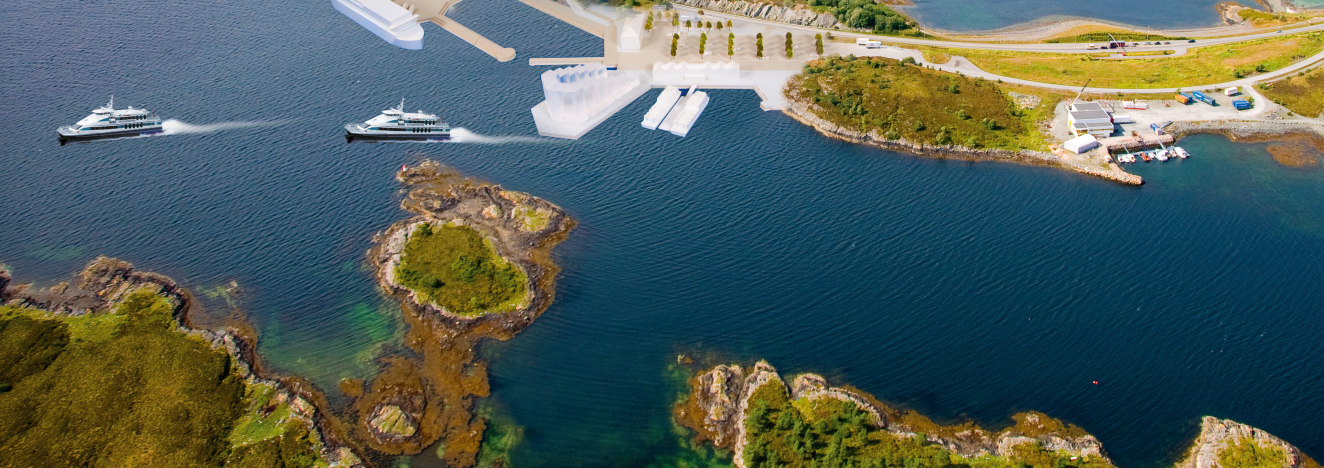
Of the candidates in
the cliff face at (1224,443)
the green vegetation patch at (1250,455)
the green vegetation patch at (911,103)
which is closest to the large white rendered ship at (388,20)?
the green vegetation patch at (911,103)

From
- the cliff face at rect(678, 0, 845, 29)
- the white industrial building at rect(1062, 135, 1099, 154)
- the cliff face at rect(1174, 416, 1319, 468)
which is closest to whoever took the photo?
the cliff face at rect(1174, 416, 1319, 468)

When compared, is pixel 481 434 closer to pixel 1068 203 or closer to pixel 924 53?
pixel 1068 203

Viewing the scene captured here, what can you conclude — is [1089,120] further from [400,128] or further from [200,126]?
[200,126]

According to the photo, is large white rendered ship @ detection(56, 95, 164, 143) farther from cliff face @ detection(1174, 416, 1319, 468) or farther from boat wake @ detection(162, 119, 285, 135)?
cliff face @ detection(1174, 416, 1319, 468)

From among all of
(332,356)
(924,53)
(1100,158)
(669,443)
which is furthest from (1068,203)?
(332,356)

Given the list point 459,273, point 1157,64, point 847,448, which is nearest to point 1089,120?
point 1157,64

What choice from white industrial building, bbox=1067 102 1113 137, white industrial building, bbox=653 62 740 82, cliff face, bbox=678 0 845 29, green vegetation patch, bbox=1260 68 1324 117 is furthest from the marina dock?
white industrial building, bbox=653 62 740 82
